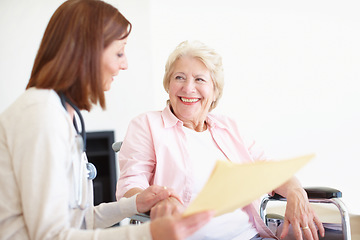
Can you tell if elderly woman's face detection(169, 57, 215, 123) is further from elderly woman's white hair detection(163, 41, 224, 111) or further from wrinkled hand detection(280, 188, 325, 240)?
wrinkled hand detection(280, 188, 325, 240)

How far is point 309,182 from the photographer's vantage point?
3.25 metres

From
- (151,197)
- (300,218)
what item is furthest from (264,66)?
(151,197)

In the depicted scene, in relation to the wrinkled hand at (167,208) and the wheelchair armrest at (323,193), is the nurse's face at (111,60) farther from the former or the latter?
the wheelchair armrest at (323,193)

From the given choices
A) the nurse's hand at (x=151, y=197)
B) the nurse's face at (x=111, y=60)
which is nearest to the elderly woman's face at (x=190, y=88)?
the nurse's hand at (x=151, y=197)

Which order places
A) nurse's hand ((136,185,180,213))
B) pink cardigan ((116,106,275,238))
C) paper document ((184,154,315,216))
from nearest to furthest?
paper document ((184,154,315,216))
nurse's hand ((136,185,180,213))
pink cardigan ((116,106,275,238))

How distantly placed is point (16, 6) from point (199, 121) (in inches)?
91.4

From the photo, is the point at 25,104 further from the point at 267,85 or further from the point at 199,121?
the point at 267,85

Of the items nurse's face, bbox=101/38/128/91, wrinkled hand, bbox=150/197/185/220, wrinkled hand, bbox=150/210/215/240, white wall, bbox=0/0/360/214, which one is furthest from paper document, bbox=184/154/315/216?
white wall, bbox=0/0/360/214

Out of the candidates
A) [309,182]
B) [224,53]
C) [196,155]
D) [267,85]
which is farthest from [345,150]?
[196,155]

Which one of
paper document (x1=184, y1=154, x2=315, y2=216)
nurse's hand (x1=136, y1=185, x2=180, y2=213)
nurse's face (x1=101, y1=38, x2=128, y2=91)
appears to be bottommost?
nurse's hand (x1=136, y1=185, x2=180, y2=213)

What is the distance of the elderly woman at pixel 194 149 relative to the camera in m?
1.42

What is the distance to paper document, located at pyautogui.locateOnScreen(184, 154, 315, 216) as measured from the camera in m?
0.74

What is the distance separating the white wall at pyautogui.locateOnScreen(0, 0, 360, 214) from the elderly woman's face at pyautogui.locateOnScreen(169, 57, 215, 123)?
5.72ft

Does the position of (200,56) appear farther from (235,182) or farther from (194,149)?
(235,182)
